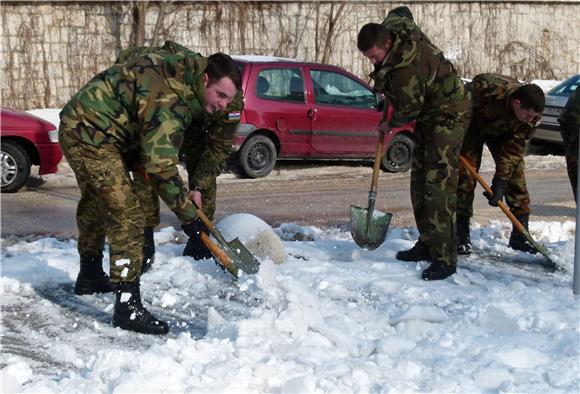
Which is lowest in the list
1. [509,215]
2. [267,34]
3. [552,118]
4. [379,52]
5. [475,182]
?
[509,215]

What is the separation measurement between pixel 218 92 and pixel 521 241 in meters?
3.51

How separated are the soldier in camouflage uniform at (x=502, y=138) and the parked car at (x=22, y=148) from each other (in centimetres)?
572

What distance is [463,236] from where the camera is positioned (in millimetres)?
7406

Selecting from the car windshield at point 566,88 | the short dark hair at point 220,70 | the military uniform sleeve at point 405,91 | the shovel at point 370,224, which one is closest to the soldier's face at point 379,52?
the military uniform sleeve at point 405,91

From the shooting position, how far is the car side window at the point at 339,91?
12906mm

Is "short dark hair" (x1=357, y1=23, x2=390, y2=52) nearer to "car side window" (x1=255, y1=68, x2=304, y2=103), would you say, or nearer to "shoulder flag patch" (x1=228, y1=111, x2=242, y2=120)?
"shoulder flag patch" (x1=228, y1=111, x2=242, y2=120)

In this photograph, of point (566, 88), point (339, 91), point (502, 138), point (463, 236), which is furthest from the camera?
point (566, 88)

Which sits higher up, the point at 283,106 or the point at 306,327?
the point at 283,106

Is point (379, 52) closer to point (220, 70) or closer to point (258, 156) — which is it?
point (220, 70)

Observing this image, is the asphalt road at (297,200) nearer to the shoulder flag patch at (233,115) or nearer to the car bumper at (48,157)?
A: the car bumper at (48,157)

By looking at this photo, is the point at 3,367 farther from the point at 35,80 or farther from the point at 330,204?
the point at 35,80

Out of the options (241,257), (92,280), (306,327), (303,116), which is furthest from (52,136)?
(306,327)

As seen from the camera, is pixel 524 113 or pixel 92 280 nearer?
pixel 92 280

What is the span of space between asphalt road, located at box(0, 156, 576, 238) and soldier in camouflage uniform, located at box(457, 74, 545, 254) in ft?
5.64
